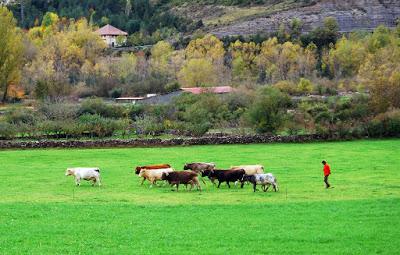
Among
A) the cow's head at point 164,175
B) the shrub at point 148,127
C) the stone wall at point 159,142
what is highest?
the cow's head at point 164,175

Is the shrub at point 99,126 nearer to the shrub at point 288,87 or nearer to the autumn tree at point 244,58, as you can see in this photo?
the shrub at point 288,87

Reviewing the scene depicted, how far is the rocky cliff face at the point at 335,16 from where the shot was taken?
5965 inches

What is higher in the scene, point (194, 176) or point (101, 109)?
point (101, 109)

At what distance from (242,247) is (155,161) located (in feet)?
83.1

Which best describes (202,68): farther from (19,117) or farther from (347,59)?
(19,117)

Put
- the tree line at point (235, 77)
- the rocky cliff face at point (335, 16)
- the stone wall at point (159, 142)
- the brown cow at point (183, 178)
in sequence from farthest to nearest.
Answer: the rocky cliff face at point (335, 16) < the tree line at point (235, 77) < the stone wall at point (159, 142) < the brown cow at point (183, 178)

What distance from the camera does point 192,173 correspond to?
32.1m

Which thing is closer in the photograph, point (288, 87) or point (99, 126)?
point (99, 126)

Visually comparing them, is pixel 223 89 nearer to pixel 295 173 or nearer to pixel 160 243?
pixel 295 173

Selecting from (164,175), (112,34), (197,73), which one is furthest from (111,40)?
(164,175)

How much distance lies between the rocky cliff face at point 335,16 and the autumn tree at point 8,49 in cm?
6937

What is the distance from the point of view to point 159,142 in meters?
58.2

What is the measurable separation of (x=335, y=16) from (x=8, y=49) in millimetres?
91221

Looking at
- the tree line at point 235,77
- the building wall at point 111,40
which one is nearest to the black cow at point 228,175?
the tree line at point 235,77
